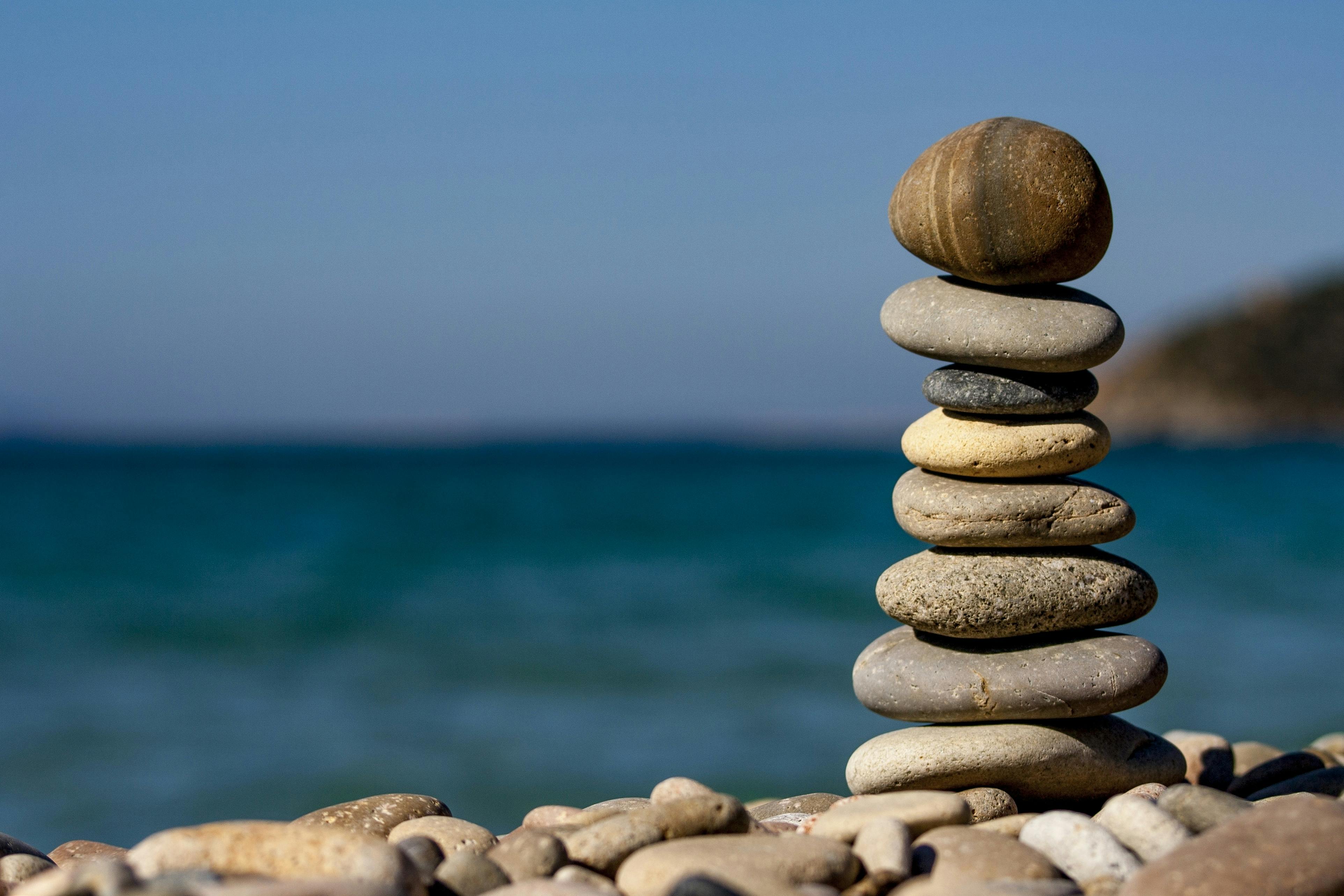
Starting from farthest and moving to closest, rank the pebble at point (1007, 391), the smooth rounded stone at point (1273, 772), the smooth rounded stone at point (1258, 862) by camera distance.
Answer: the smooth rounded stone at point (1273, 772) < the pebble at point (1007, 391) < the smooth rounded stone at point (1258, 862)

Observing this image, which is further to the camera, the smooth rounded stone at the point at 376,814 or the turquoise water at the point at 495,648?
the turquoise water at the point at 495,648

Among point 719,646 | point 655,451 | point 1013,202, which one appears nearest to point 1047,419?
point 1013,202

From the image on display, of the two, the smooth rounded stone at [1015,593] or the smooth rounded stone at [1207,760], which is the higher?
the smooth rounded stone at [1015,593]

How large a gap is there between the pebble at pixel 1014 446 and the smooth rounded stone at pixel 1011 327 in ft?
0.72

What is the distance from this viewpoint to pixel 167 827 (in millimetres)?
9211

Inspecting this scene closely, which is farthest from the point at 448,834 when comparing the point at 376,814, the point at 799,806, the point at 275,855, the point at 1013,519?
the point at 1013,519

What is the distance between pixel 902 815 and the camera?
12.2 ft

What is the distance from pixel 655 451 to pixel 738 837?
9483 centimetres

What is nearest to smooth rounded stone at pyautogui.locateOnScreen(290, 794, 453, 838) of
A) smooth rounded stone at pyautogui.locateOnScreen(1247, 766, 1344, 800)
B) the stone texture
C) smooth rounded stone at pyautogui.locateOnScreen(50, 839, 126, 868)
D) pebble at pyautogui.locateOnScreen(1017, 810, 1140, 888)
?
smooth rounded stone at pyautogui.locateOnScreen(50, 839, 126, 868)

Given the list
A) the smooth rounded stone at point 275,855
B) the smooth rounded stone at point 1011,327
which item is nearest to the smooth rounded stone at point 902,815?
the smooth rounded stone at point 275,855

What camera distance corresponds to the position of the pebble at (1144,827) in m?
3.58

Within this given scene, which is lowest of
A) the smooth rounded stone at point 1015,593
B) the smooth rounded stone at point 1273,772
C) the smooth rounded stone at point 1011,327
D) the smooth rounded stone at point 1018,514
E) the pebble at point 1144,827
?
the pebble at point 1144,827

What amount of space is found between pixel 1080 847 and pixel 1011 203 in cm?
231

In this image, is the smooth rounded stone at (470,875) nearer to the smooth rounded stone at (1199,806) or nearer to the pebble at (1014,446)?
the smooth rounded stone at (1199,806)
